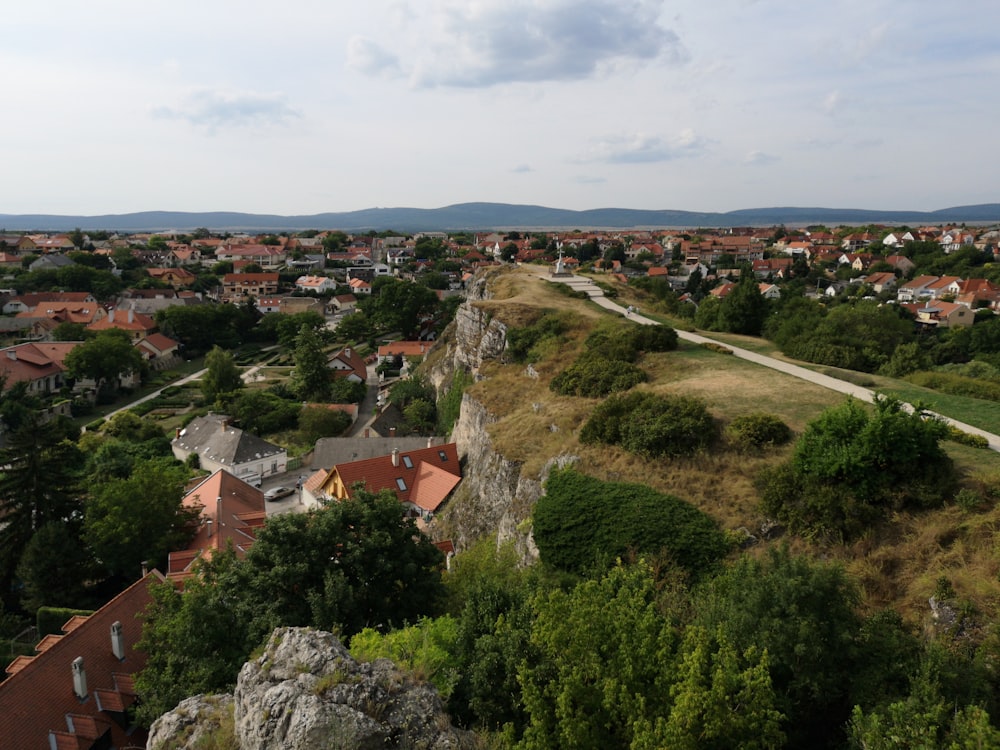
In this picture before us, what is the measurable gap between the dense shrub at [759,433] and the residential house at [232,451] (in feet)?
92.5

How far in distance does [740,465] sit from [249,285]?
101m

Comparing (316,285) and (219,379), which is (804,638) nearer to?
(219,379)

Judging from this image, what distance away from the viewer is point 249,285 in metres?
101

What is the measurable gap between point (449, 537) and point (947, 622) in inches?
606

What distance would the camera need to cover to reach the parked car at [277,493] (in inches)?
1280

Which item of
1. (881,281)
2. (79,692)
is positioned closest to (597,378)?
(79,692)

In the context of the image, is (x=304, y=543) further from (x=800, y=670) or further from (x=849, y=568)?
(x=849, y=568)

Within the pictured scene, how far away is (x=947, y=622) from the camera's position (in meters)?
8.90

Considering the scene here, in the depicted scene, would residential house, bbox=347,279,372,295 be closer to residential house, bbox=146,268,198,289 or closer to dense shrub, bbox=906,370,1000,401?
residential house, bbox=146,268,198,289

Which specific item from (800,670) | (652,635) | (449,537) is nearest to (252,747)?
(652,635)

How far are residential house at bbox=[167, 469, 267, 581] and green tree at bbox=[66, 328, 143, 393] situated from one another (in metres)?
34.9

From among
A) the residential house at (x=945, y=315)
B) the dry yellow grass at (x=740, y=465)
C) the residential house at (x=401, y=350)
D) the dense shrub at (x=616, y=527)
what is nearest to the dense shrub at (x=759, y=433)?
the dry yellow grass at (x=740, y=465)

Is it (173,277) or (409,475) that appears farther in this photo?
(173,277)

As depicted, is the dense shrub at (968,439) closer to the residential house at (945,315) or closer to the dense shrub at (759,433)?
the dense shrub at (759,433)
